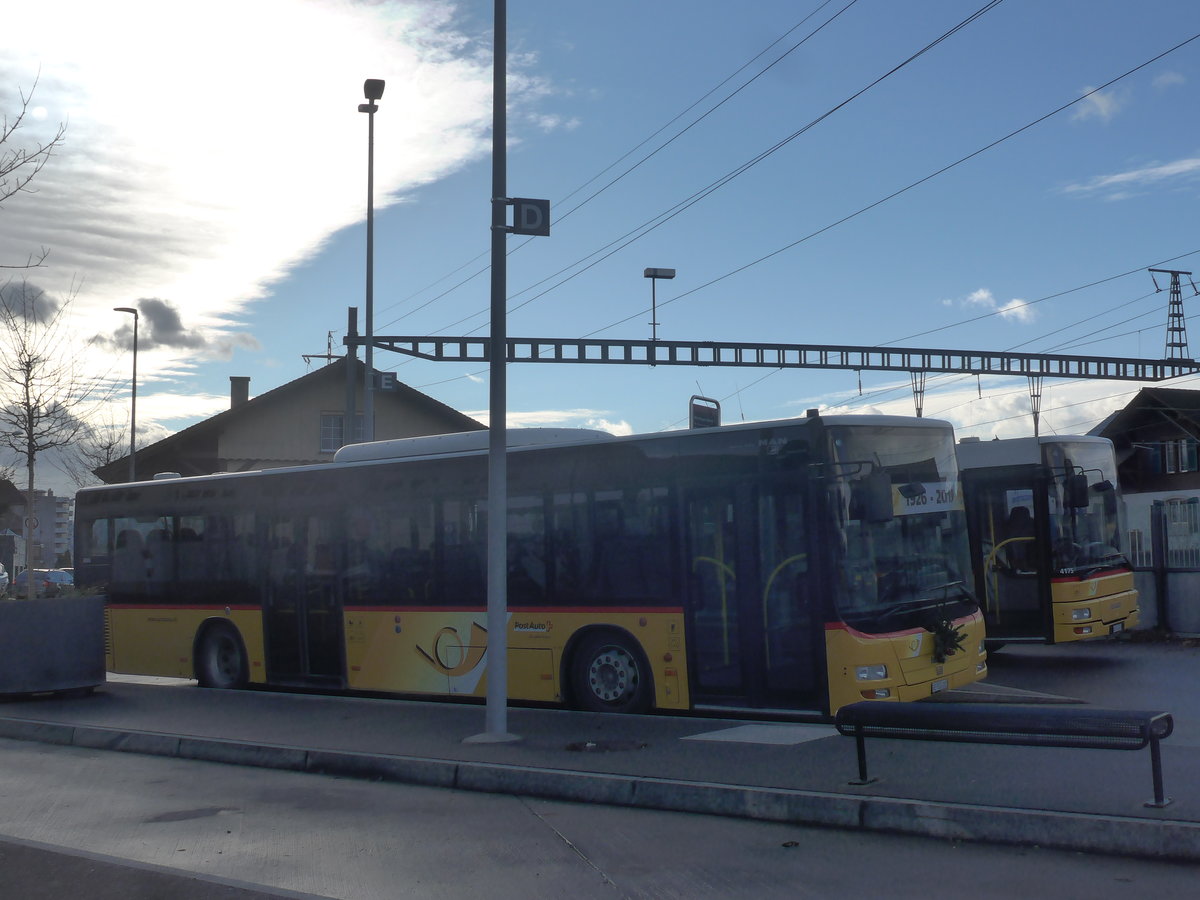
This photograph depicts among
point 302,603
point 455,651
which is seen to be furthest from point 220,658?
point 455,651

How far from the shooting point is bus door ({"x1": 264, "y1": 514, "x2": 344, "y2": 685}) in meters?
15.6

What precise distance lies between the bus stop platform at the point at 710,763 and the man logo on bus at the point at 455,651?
50cm

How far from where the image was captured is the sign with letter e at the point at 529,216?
11883 millimetres

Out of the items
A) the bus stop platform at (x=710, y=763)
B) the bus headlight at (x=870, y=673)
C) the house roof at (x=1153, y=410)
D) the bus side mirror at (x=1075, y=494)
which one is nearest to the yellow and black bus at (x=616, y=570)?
the bus headlight at (x=870, y=673)

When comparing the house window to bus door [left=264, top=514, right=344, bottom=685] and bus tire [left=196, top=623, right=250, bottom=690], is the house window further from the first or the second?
bus door [left=264, top=514, right=344, bottom=685]

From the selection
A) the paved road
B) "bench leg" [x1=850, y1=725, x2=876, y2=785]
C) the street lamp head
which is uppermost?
the street lamp head

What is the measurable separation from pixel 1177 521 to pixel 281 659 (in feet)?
48.0

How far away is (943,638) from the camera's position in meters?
Result: 11.8

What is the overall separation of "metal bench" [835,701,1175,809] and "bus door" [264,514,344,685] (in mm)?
8553

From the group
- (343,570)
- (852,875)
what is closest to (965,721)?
(852,875)

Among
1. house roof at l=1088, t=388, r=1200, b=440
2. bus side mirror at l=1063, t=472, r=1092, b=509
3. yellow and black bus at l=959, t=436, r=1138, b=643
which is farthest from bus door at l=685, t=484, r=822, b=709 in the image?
house roof at l=1088, t=388, r=1200, b=440

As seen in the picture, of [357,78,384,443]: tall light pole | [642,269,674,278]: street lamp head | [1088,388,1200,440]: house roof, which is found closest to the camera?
[357,78,384,443]: tall light pole

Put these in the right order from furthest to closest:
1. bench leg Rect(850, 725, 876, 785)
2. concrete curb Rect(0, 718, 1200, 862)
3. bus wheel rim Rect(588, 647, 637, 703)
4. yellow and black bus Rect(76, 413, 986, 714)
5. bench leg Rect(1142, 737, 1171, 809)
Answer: bus wheel rim Rect(588, 647, 637, 703)
yellow and black bus Rect(76, 413, 986, 714)
bench leg Rect(850, 725, 876, 785)
bench leg Rect(1142, 737, 1171, 809)
concrete curb Rect(0, 718, 1200, 862)

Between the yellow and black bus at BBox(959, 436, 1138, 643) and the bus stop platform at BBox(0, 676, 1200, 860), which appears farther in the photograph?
the yellow and black bus at BBox(959, 436, 1138, 643)
